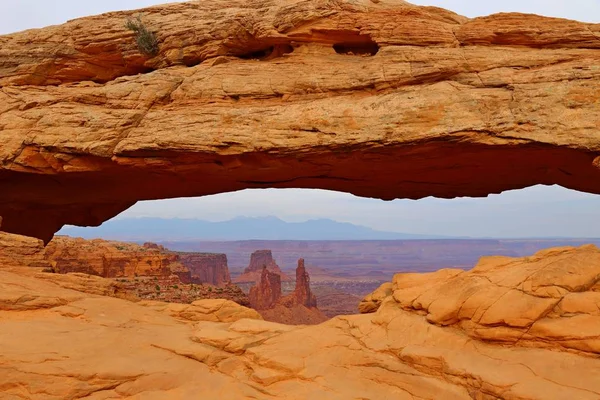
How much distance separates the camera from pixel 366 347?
11.0 m

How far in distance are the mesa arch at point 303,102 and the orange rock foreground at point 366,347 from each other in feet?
15.8

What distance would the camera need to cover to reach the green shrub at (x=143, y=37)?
19.3m

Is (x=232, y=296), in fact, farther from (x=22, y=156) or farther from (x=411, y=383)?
(x=411, y=383)

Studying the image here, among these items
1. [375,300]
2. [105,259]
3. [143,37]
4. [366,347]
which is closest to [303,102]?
[375,300]

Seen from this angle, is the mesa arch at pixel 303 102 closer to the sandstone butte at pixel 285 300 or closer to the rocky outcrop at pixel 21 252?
the rocky outcrop at pixel 21 252

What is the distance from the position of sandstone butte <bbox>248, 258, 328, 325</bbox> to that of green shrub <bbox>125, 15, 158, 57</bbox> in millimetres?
50463

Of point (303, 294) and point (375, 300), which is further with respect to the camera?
point (303, 294)

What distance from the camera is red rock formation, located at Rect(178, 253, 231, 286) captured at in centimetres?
9475

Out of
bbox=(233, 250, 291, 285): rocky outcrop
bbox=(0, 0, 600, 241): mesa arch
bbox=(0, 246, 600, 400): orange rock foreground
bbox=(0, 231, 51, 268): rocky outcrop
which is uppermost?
bbox=(0, 0, 600, 241): mesa arch

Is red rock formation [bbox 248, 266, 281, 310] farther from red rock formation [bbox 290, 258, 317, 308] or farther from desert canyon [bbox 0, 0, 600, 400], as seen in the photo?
desert canyon [bbox 0, 0, 600, 400]

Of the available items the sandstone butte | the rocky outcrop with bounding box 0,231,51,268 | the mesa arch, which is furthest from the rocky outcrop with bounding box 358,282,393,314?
the sandstone butte

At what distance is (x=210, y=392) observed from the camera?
31.7 feet

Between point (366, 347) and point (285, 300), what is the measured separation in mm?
61949

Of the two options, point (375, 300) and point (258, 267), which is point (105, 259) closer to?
point (375, 300)
